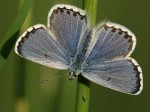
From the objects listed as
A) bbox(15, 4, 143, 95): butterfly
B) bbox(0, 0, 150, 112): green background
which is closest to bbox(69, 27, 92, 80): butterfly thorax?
bbox(15, 4, 143, 95): butterfly

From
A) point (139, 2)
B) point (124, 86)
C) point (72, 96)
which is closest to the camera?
point (124, 86)

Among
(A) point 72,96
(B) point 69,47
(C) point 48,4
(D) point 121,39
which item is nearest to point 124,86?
(D) point 121,39

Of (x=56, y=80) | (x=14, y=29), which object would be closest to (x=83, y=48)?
(x=56, y=80)

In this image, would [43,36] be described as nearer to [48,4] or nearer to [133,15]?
[48,4]

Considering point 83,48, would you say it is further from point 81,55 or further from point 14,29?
point 14,29

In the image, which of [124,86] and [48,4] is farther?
[48,4]

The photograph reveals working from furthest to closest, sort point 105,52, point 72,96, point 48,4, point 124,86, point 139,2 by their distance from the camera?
point 139,2, point 48,4, point 72,96, point 105,52, point 124,86

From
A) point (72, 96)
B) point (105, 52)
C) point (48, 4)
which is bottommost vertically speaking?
point (72, 96)

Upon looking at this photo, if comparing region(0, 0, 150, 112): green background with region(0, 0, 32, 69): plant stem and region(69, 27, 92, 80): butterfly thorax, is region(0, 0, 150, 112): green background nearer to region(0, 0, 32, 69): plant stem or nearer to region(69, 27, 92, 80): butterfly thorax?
region(69, 27, 92, 80): butterfly thorax

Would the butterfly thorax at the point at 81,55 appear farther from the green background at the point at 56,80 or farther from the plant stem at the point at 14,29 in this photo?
the plant stem at the point at 14,29
